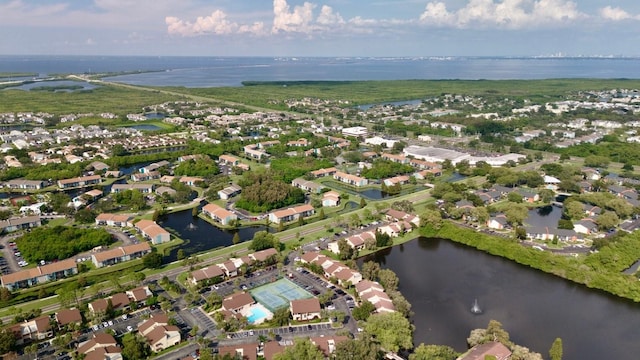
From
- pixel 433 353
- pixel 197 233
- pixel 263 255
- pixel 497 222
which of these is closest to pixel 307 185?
pixel 197 233

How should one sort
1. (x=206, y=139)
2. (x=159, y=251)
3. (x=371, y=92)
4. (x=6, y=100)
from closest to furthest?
(x=159, y=251) → (x=206, y=139) → (x=6, y=100) → (x=371, y=92)

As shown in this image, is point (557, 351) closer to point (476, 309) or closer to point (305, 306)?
point (476, 309)

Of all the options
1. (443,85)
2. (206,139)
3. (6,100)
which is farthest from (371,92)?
(6,100)

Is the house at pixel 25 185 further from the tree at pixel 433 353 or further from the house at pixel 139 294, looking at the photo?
the tree at pixel 433 353

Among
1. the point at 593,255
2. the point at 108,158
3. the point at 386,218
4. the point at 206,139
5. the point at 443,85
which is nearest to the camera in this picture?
the point at 593,255

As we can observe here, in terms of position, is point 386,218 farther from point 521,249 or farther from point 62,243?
point 62,243

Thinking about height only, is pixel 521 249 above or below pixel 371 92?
below

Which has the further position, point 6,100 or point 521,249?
point 6,100
